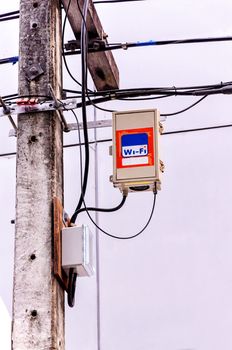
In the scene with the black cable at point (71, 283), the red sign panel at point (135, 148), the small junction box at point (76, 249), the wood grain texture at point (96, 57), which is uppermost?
the wood grain texture at point (96, 57)

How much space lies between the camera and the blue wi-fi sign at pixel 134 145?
18.0 feet

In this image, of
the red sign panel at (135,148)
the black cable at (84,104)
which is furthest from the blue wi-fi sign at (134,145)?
the black cable at (84,104)

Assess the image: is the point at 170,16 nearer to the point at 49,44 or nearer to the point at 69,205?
the point at 69,205

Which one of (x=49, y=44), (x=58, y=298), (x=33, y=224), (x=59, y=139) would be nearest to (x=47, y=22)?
(x=49, y=44)

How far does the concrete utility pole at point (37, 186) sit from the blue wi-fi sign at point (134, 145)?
38 centimetres

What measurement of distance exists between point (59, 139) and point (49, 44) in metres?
0.60

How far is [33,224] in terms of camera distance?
527cm

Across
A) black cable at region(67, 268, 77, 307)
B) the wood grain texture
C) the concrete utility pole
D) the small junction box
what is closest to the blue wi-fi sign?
the concrete utility pole

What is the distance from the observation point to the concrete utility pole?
503 cm

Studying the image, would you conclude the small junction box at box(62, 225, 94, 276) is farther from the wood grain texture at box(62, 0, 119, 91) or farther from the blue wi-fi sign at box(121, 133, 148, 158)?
the wood grain texture at box(62, 0, 119, 91)

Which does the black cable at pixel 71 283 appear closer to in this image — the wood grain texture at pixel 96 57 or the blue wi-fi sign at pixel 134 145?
the blue wi-fi sign at pixel 134 145

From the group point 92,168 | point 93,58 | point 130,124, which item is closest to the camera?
point 130,124

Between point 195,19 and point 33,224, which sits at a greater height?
point 195,19

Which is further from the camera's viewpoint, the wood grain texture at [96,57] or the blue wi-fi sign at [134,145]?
the wood grain texture at [96,57]
